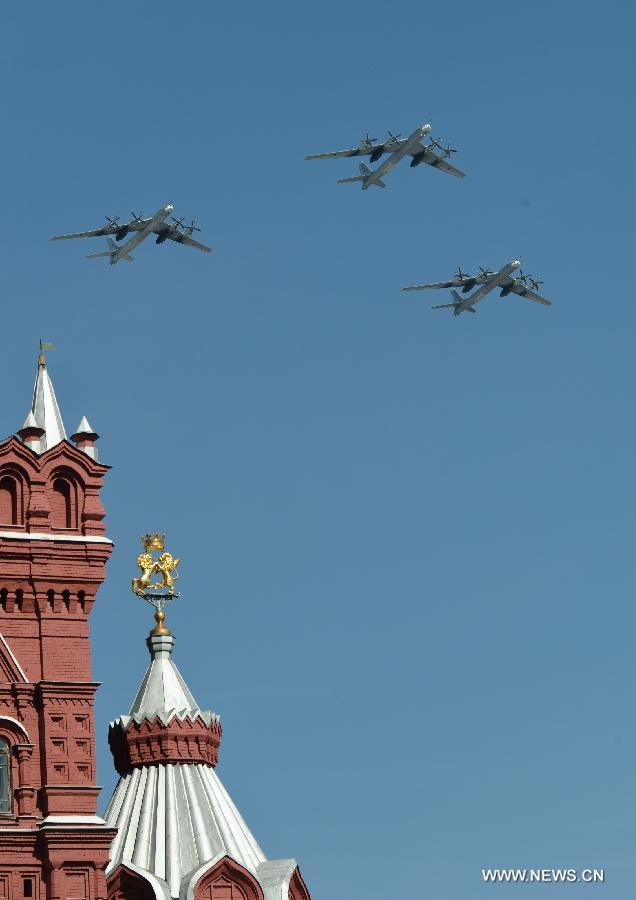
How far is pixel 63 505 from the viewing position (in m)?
53.3

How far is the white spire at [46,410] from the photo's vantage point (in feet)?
177

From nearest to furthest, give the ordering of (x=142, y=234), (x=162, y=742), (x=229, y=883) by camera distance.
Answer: (x=229, y=883) → (x=162, y=742) → (x=142, y=234)

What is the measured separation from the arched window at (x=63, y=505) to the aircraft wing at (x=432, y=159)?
4385 centimetres

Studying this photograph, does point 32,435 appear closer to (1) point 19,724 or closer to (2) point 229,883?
(1) point 19,724

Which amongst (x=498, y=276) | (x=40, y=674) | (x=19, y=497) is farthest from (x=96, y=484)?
(x=498, y=276)

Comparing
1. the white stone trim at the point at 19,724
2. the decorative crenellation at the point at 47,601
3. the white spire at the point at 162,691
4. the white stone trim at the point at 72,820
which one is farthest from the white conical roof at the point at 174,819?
the decorative crenellation at the point at 47,601

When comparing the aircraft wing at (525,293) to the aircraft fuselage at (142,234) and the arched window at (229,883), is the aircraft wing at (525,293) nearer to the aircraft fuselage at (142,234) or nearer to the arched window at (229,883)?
the aircraft fuselage at (142,234)

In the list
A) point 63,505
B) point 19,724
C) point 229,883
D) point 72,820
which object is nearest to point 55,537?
point 63,505

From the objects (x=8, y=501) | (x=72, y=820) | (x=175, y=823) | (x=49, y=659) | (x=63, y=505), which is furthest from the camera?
(x=175, y=823)

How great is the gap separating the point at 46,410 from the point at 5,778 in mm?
11021

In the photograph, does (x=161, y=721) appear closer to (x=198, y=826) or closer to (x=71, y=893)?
(x=198, y=826)

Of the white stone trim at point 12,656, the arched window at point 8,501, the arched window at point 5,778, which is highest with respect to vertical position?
the arched window at point 8,501

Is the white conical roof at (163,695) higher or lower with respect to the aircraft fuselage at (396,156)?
lower

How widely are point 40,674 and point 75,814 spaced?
3976 mm
